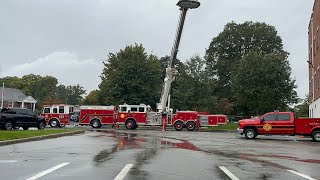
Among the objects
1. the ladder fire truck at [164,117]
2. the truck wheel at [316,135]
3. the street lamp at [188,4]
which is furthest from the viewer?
the ladder fire truck at [164,117]

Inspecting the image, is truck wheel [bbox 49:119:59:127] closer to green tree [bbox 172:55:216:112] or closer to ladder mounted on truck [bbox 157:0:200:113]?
ladder mounted on truck [bbox 157:0:200:113]

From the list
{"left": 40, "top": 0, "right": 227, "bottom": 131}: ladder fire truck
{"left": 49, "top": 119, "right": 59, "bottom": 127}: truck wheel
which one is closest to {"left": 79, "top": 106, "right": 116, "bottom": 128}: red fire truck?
{"left": 40, "top": 0, "right": 227, "bottom": 131}: ladder fire truck

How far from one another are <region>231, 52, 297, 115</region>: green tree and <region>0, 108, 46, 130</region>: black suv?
20.3m

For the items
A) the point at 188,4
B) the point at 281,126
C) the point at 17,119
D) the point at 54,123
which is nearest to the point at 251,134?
the point at 281,126

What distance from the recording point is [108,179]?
8.70 m

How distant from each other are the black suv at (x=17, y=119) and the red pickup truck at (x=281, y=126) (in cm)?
1537

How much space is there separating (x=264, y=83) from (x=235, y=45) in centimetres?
3242

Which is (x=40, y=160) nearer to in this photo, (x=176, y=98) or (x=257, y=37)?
(x=176, y=98)

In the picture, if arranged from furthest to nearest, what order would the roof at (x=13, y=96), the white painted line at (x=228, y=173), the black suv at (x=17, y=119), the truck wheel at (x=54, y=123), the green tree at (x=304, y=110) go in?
the roof at (x=13, y=96) < the green tree at (x=304, y=110) < the truck wheel at (x=54, y=123) < the black suv at (x=17, y=119) < the white painted line at (x=228, y=173)

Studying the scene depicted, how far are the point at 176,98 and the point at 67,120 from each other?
18682mm

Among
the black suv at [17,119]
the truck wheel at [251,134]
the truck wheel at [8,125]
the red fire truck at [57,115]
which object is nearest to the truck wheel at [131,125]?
the red fire truck at [57,115]

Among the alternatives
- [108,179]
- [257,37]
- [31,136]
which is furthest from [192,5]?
[257,37]

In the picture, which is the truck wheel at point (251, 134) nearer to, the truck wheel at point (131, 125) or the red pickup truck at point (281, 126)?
the red pickup truck at point (281, 126)

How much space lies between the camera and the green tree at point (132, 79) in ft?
175
